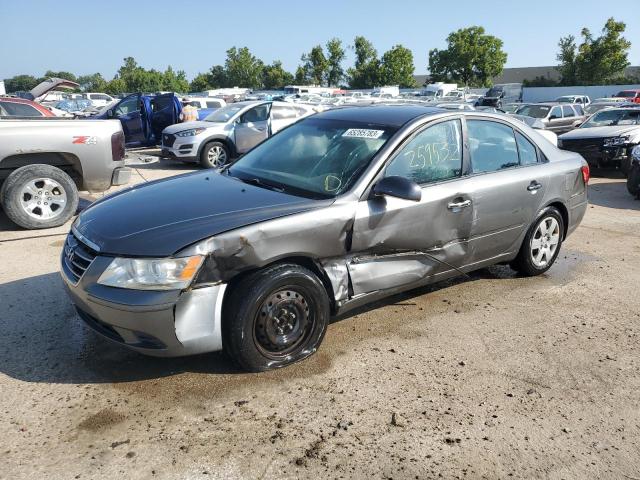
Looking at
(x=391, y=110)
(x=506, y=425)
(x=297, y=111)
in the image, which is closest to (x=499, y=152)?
(x=391, y=110)

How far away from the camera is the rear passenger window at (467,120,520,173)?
4.43m

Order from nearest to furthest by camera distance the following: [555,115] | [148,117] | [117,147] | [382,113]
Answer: [382,113], [117,147], [148,117], [555,115]

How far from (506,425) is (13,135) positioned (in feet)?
20.4

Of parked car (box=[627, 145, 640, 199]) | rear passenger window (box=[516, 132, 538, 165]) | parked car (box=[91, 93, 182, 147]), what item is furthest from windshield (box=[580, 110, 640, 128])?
parked car (box=[91, 93, 182, 147])

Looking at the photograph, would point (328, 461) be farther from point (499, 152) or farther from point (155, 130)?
point (155, 130)

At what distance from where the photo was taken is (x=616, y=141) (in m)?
11.7

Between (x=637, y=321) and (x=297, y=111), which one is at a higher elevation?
(x=297, y=111)

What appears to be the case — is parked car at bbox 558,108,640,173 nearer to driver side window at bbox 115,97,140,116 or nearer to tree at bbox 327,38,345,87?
driver side window at bbox 115,97,140,116

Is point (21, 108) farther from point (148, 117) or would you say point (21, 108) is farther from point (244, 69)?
point (244, 69)

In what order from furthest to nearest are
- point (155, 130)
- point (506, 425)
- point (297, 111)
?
1. point (155, 130)
2. point (297, 111)
3. point (506, 425)

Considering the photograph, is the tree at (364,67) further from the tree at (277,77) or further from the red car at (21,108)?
the red car at (21,108)

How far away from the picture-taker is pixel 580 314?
449 cm

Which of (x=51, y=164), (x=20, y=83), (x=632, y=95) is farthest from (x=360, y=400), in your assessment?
(x=20, y=83)

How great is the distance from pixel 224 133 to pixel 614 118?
983 centimetres
